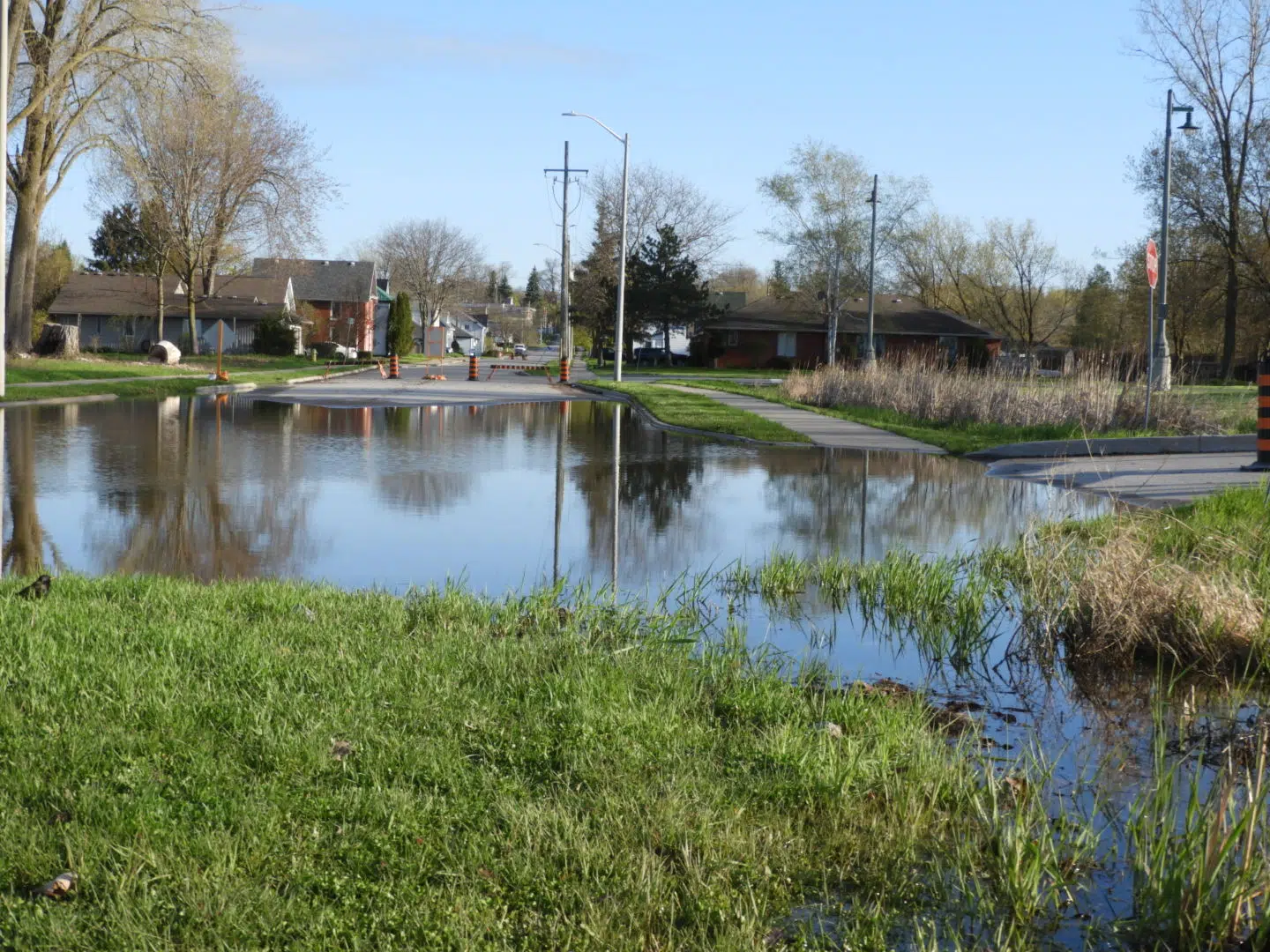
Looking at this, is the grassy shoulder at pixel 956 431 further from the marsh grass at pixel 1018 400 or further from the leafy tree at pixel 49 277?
the leafy tree at pixel 49 277

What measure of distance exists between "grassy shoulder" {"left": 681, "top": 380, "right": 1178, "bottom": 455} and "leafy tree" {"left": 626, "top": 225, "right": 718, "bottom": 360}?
142 ft

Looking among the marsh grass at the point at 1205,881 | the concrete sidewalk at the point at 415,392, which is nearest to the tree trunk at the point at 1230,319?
the concrete sidewalk at the point at 415,392

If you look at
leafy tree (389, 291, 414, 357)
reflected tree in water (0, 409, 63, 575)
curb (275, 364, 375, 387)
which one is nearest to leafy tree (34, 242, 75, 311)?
leafy tree (389, 291, 414, 357)

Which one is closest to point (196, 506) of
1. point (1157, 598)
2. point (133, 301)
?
point (1157, 598)

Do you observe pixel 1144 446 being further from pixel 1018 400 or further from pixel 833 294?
pixel 833 294

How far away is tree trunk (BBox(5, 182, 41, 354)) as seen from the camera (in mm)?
40969

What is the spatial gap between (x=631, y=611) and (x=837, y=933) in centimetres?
382

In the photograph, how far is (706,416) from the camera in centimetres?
2761

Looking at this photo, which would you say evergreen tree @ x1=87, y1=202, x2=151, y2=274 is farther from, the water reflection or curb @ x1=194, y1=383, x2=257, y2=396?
the water reflection

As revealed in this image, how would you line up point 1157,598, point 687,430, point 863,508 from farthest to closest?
point 687,430, point 863,508, point 1157,598

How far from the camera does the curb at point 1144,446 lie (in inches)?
760

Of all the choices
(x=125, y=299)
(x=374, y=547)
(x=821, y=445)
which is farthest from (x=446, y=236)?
(x=374, y=547)

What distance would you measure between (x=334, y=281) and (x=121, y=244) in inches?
832

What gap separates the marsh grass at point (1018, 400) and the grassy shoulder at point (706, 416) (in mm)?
3699
